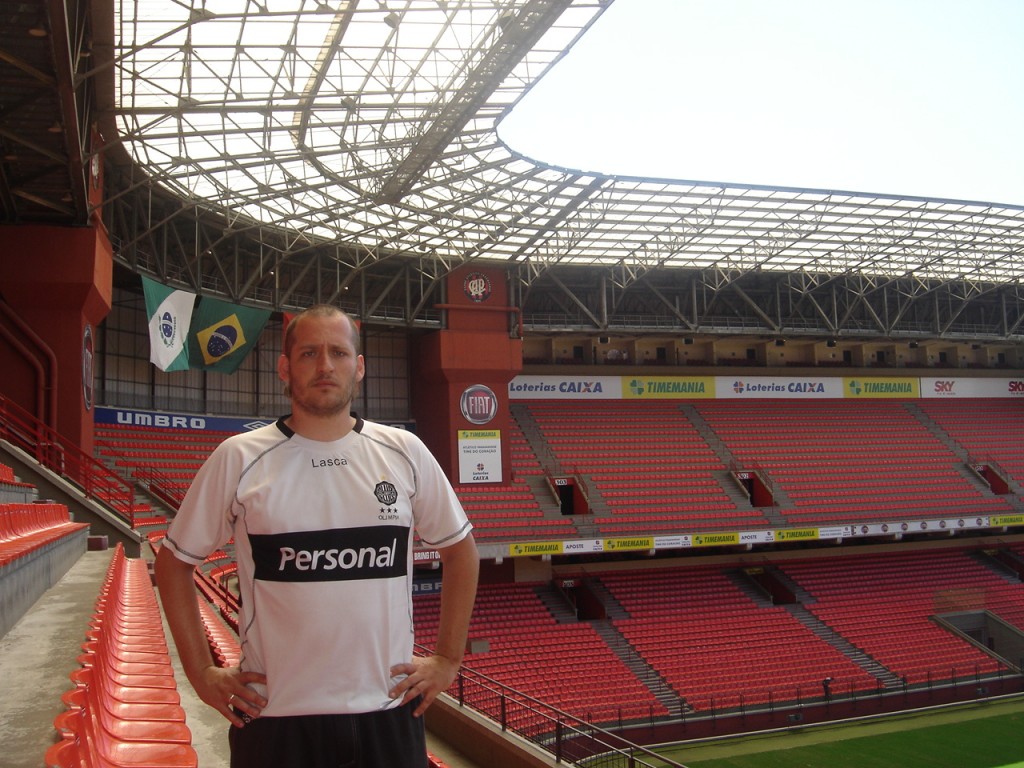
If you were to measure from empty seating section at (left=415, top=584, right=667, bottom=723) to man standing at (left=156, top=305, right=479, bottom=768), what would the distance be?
748 inches

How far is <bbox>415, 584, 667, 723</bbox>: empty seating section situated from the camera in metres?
21.2

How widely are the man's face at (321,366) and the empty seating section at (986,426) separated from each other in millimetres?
38335

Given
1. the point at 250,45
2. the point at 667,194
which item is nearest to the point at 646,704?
the point at 667,194

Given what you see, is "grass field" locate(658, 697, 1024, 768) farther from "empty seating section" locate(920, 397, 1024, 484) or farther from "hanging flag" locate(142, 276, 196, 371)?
"empty seating section" locate(920, 397, 1024, 484)

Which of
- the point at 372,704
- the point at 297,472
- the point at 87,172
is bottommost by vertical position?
the point at 372,704

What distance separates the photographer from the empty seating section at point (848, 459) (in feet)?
102

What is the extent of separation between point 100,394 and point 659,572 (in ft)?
60.3

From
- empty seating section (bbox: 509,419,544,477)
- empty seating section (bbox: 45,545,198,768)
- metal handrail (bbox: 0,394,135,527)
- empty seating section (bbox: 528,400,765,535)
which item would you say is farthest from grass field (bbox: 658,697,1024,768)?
empty seating section (bbox: 45,545,198,768)

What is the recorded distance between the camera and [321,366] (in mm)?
2697

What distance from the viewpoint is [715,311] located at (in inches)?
1448

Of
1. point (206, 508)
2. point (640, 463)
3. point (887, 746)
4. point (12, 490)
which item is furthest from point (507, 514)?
point (206, 508)

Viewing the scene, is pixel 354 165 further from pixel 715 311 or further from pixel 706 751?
pixel 715 311

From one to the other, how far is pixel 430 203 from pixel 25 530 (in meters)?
18.5

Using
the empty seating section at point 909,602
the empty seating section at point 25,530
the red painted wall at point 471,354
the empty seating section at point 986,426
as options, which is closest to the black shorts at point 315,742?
the empty seating section at point 25,530
